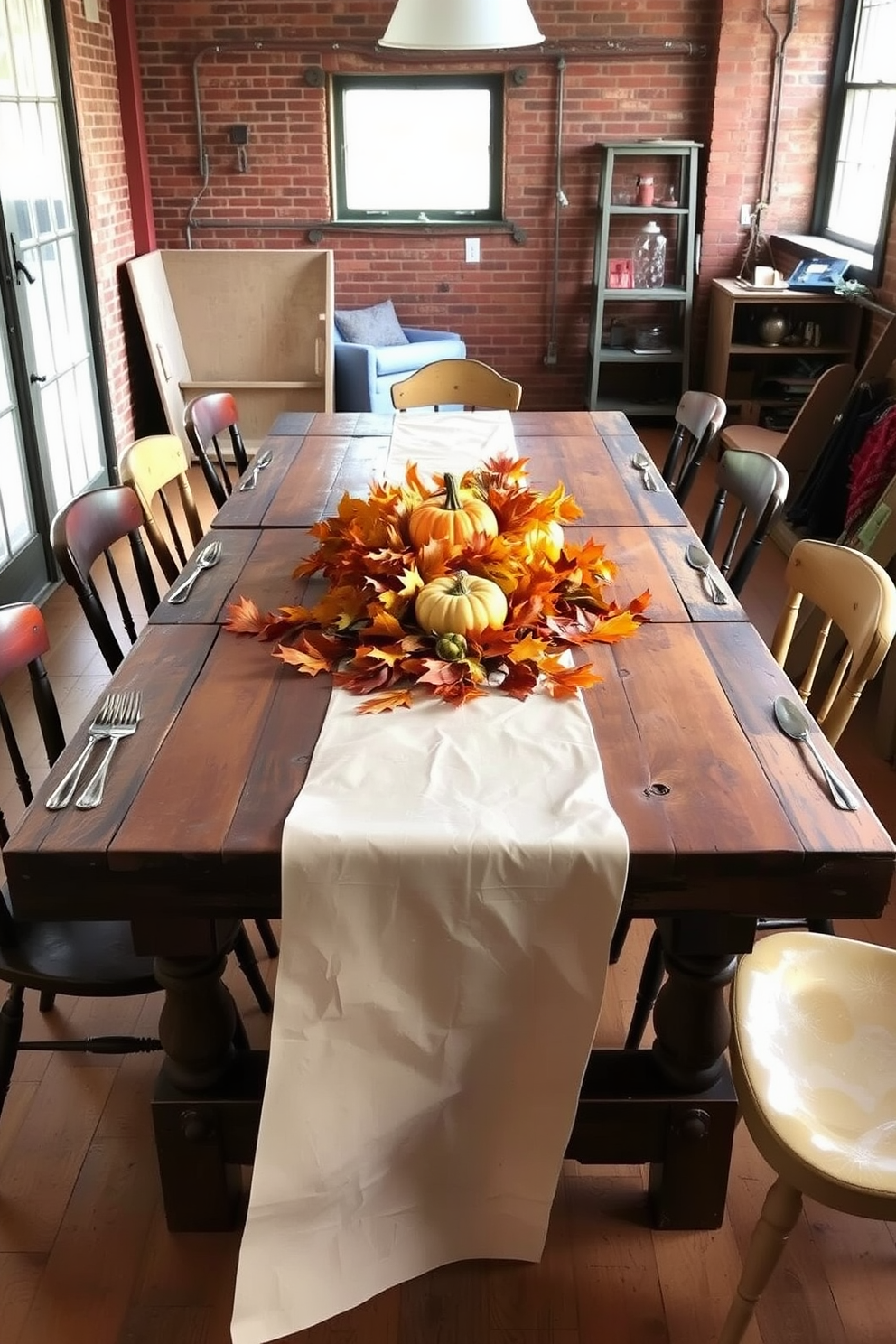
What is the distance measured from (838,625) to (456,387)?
6.40ft

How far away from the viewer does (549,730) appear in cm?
152

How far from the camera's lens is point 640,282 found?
5988 millimetres

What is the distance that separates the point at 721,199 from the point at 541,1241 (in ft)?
17.8

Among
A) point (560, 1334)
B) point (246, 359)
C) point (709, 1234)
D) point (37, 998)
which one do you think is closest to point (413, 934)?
point (560, 1334)

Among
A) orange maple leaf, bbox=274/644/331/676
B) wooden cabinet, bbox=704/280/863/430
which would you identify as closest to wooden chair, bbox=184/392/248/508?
orange maple leaf, bbox=274/644/331/676

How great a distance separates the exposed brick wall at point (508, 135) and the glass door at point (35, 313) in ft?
2.00

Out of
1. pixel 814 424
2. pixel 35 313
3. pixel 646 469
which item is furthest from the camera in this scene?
pixel 814 424

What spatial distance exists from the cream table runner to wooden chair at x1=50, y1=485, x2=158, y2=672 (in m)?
0.74

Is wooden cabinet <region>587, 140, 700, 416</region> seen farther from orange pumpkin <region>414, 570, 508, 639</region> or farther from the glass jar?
orange pumpkin <region>414, 570, 508, 639</region>

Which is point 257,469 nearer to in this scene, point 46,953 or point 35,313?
point 46,953

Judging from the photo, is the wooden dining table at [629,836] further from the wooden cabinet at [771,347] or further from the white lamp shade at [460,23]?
the wooden cabinet at [771,347]

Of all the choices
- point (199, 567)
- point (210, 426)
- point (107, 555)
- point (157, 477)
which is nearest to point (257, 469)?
point (157, 477)

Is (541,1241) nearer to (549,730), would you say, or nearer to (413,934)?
(413,934)

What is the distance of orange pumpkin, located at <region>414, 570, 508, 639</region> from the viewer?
1656 mm
